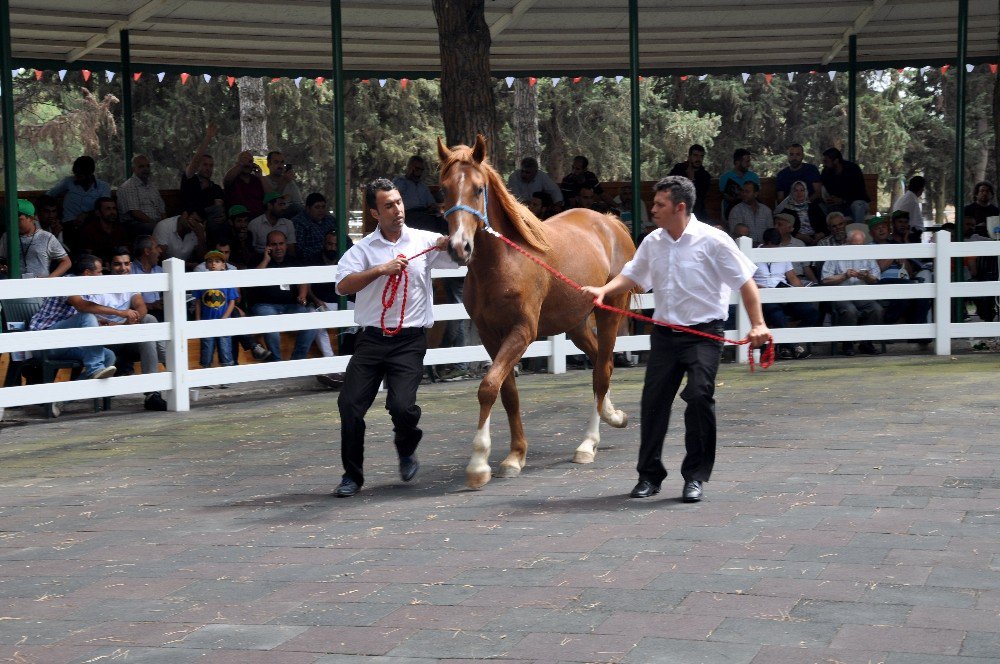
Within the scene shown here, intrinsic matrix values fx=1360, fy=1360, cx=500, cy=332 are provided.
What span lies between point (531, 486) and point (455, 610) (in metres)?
2.67

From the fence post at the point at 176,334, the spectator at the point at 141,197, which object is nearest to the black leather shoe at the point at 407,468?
the fence post at the point at 176,334

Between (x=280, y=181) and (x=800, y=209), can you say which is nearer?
(x=280, y=181)

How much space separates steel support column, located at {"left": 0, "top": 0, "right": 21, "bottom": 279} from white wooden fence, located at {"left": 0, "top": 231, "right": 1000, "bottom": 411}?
103 centimetres

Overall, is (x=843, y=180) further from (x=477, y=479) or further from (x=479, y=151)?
(x=477, y=479)

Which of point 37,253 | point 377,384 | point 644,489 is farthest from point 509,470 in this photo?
point 37,253

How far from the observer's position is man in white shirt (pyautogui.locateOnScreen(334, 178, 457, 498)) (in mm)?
7719

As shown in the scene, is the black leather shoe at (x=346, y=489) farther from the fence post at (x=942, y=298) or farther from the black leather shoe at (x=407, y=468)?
the fence post at (x=942, y=298)

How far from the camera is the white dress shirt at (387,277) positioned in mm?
7766

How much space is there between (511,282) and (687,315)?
1.30m

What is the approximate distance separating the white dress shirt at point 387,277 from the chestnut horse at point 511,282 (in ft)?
0.92

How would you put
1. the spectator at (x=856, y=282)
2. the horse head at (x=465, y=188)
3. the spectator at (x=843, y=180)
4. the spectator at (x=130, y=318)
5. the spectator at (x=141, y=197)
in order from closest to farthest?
1. the horse head at (x=465, y=188)
2. the spectator at (x=130, y=318)
3. the spectator at (x=856, y=282)
4. the spectator at (x=141, y=197)
5. the spectator at (x=843, y=180)

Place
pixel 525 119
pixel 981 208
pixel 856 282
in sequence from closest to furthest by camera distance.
Result: pixel 856 282 < pixel 981 208 < pixel 525 119

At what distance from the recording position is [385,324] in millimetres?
7836

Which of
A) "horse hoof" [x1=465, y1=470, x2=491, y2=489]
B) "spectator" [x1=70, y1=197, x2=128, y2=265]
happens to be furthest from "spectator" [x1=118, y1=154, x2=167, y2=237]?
"horse hoof" [x1=465, y1=470, x2=491, y2=489]
